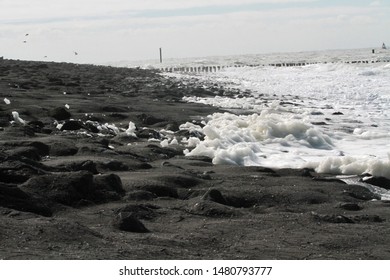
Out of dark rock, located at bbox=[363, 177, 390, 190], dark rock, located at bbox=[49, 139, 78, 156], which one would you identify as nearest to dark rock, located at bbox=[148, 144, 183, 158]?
dark rock, located at bbox=[49, 139, 78, 156]

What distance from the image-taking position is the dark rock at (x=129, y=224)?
461 centimetres

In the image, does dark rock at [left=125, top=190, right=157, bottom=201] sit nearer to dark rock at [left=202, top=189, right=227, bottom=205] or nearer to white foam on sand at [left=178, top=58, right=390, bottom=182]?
dark rock at [left=202, top=189, right=227, bottom=205]

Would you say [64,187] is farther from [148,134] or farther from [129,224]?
[148,134]

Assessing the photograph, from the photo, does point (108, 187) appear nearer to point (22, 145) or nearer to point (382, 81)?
point (22, 145)

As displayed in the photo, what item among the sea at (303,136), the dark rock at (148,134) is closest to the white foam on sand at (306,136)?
the sea at (303,136)

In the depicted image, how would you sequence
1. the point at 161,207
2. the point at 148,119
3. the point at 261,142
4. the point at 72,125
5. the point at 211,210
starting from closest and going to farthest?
the point at 211,210
the point at 161,207
the point at 72,125
the point at 261,142
the point at 148,119

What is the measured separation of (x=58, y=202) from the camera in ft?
16.9

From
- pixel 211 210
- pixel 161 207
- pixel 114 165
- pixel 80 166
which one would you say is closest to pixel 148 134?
pixel 114 165

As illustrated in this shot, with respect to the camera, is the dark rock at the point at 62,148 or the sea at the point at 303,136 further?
the sea at the point at 303,136

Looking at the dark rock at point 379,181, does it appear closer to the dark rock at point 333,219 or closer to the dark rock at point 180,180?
the dark rock at point 333,219

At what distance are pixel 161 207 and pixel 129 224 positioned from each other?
32.8 inches

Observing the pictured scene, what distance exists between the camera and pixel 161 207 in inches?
214

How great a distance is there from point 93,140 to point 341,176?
3.24 m

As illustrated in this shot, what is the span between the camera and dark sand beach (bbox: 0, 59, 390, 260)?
13.9 feet
